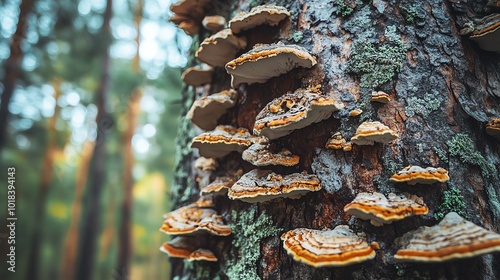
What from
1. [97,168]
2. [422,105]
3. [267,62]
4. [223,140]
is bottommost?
[97,168]

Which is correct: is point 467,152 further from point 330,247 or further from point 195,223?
point 195,223

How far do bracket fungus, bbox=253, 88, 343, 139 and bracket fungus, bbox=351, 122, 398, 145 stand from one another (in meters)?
0.21

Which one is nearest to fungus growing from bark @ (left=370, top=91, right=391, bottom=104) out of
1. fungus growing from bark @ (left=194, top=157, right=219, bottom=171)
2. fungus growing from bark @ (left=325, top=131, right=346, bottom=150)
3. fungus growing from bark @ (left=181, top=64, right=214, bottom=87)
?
fungus growing from bark @ (left=325, top=131, right=346, bottom=150)

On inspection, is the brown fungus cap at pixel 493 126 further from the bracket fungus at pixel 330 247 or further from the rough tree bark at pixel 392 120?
the bracket fungus at pixel 330 247

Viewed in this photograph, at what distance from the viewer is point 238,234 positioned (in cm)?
250

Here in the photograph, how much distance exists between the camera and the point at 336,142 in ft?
6.83

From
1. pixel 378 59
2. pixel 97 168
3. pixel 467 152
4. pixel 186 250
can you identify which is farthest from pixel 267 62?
pixel 97 168

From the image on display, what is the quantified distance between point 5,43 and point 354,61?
14713 mm

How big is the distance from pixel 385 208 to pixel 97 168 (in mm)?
15258

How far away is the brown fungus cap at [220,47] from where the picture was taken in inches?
104

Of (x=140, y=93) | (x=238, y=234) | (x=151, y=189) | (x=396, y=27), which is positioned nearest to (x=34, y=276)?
(x=140, y=93)

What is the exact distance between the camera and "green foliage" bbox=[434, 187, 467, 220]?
1899mm

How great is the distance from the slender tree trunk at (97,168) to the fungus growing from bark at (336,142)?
12567 millimetres

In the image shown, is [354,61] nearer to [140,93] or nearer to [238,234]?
[238,234]
